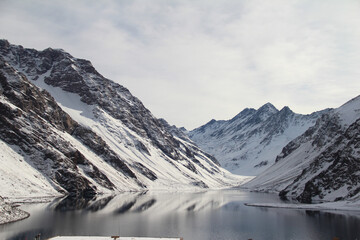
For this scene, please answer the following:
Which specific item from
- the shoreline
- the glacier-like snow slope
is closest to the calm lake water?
the glacier-like snow slope

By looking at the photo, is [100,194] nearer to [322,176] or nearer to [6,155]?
[6,155]

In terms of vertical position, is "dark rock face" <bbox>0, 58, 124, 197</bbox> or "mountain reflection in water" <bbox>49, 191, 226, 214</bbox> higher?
"dark rock face" <bbox>0, 58, 124, 197</bbox>

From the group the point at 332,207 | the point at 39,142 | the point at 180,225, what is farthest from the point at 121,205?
the point at 332,207

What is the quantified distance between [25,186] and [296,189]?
131 metres

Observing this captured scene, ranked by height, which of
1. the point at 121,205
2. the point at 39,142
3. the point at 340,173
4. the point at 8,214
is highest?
the point at 39,142

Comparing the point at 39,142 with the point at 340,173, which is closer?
the point at 340,173

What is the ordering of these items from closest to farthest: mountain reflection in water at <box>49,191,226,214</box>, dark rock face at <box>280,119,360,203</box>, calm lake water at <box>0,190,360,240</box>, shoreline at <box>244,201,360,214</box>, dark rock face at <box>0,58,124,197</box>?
calm lake water at <box>0,190,360,240</box> → mountain reflection in water at <box>49,191,226,214</box> → shoreline at <box>244,201,360,214</box> → dark rock face at <box>280,119,360,203</box> → dark rock face at <box>0,58,124,197</box>

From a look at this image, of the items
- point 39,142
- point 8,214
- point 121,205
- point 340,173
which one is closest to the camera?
point 8,214

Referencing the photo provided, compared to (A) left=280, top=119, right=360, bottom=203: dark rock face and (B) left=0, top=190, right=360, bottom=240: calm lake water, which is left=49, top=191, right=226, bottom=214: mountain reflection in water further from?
(A) left=280, top=119, right=360, bottom=203: dark rock face

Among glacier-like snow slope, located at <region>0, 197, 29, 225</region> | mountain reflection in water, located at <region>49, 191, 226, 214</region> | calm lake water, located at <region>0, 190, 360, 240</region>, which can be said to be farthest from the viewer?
mountain reflection in water, located at <region>49, 191, 226, 214</region>

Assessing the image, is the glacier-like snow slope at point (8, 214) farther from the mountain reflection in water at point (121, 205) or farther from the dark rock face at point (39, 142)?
the dark rock face at point (39, 142)

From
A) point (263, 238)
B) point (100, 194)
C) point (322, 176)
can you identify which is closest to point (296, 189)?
point (322, 176)

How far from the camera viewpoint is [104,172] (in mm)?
199375

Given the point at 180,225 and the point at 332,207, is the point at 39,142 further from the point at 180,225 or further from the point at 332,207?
the point at 332,207
